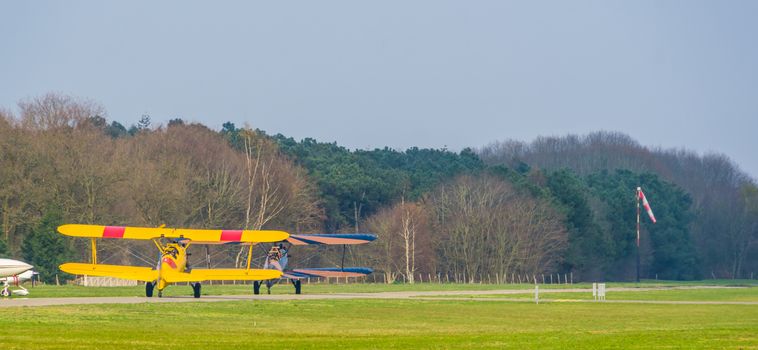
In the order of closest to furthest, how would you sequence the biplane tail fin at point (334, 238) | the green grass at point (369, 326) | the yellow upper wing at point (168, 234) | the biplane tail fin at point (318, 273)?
the green grass at point (369, 326) < the yellow upper wing at point (168, 234) < the biplane tail fin at point (334, 238) < the biplane tail fin at point (318, 273)

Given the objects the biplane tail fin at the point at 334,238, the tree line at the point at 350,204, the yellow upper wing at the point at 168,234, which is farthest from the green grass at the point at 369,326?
the tree line at the point at 350,204

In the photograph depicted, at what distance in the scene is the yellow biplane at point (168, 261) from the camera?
42500mm

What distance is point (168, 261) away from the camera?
42.2m

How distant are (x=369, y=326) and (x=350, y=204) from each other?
3039 inches

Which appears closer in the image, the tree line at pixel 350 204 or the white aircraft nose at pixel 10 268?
the white aircraft nose at pixel 10 268

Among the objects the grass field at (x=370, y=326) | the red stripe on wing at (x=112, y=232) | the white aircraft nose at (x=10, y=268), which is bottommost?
the grass field at (x=370, y=326)

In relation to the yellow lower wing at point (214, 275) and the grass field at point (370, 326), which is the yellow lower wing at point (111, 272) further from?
the grass field at point (370, 326)

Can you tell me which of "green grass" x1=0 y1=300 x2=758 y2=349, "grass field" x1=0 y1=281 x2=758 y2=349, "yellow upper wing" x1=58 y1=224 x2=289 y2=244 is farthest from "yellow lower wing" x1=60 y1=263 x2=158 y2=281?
"green grass" x1=0 y1=300 x2=758 y2=349

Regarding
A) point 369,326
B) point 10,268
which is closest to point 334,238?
point 10,268

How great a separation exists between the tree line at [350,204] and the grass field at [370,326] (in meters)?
32.8

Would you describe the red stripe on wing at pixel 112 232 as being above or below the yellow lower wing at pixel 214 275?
above

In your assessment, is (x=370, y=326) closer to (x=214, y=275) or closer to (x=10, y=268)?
(x=214, y=275)

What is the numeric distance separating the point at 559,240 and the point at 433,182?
15.9 metres

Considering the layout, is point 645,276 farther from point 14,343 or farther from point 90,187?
point 14,343
